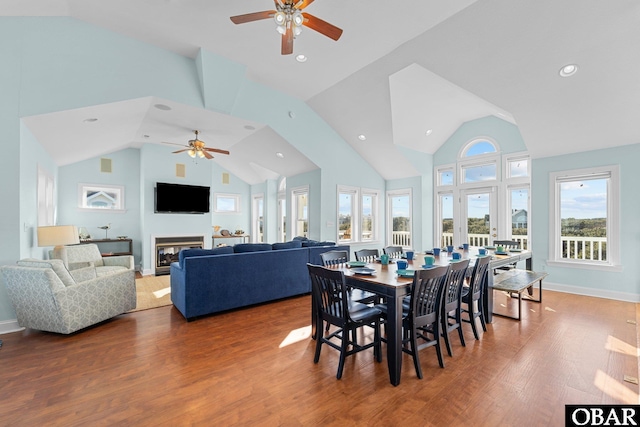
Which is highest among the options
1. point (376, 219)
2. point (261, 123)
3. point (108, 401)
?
point (261, 123)

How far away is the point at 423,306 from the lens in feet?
8.30

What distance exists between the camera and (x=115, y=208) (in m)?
7.20

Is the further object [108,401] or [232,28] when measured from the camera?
[232,28]

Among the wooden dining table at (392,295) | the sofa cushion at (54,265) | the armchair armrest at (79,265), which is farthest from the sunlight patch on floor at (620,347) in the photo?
the armchair armrest at (79,265)

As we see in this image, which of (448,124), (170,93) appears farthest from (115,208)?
(448,124)

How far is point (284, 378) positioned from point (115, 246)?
686cm

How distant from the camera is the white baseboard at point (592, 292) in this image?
4.52 metres

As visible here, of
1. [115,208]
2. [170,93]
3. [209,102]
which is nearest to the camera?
[170,93]

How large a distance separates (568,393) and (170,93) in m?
5.75

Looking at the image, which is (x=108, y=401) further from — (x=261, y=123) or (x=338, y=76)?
(x=338, y=76)

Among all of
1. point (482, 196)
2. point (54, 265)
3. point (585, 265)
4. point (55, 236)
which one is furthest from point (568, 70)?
point (55, 236)

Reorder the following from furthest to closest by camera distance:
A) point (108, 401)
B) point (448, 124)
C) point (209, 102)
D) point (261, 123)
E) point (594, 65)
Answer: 1. point (448, 124)
2. point (261, 123)
3. point (209, 102)
4. point (594, 65)
5. point (108, 401)

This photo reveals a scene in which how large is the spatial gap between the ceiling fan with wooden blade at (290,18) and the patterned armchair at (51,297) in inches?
131

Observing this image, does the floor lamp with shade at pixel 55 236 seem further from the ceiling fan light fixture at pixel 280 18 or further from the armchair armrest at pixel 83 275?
the ceiling fan light fixture at pixel 280 18
